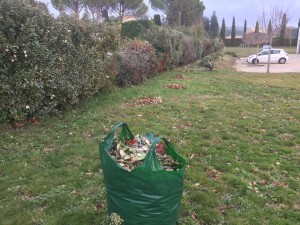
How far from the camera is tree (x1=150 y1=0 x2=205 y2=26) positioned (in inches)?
1394

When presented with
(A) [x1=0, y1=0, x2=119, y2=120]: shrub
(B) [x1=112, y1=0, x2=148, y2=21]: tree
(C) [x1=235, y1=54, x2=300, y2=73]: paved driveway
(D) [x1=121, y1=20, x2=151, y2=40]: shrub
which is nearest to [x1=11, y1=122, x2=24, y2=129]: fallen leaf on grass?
(A) [x1=0, y1=0, x2=119, y2=120]: shrub

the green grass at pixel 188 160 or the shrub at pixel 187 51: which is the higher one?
the shrub at pixel 187 51

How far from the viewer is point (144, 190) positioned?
250 centimetres

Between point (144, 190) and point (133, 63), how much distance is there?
8.94 m

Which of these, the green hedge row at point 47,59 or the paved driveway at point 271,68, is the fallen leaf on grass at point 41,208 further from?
the paved driveway at point 271,68

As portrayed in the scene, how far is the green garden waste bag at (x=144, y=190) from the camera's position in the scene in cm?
246

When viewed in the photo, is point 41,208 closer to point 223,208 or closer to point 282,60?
point 223,208

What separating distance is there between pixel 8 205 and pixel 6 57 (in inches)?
128

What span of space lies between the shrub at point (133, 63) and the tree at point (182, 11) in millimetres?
22398

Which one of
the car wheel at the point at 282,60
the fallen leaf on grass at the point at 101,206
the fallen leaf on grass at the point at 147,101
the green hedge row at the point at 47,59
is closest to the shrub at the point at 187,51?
the green hedge row at the point at 47,59

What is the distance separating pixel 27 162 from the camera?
4.78 m

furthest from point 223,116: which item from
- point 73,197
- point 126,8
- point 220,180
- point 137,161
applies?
point 126,8

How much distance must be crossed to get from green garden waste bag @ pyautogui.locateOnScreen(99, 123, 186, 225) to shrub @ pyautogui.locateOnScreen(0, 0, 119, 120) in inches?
157

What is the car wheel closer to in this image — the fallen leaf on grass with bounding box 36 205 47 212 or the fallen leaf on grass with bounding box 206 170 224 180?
the fallen leaf on grass with bounding box 206 170 224 180
